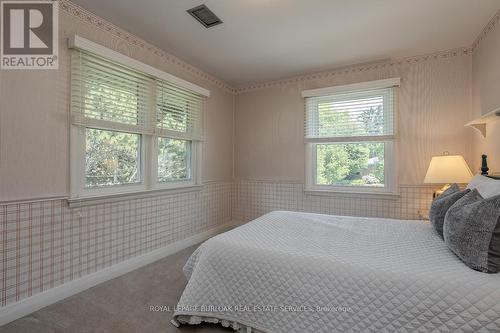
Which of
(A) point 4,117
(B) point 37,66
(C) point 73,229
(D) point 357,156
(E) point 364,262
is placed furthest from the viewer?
A: (D) point 357,156

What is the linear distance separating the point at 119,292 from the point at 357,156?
3.11 metres

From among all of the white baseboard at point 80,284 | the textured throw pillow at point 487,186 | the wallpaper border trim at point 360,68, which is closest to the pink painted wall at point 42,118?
the white baseboard at point 80,284

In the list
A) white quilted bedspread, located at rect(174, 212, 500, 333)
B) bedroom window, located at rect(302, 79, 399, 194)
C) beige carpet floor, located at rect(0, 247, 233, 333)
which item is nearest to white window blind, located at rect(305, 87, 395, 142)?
bedroom window, located at rect(302, 79, 399, 194)

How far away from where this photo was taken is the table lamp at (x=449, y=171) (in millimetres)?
2400

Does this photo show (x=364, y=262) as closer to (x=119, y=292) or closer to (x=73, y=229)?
(x=119, y=292)

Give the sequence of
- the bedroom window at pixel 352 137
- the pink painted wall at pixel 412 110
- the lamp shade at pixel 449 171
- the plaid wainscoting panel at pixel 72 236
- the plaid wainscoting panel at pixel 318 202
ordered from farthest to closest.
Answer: the bedroom window at pixel 352 137 < the plaid wainscoting panel at pixel 318 202 < the pink painted wall at pixel 412 110 < the lamp shade at pixel 449 171 < the plaid wainscoting panel at pixel 72 236

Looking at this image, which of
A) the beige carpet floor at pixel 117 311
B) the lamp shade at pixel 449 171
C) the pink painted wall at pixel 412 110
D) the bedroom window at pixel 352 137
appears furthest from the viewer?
the bedroom window at pixel 352 137

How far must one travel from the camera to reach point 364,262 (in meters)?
1.33

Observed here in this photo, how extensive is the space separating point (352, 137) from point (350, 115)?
309mm

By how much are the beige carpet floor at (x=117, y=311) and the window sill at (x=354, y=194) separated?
6.90ft

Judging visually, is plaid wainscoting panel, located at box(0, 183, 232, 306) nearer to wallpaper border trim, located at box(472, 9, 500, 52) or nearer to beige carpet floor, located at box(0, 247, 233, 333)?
beige carpet floor, located at box(0, 247, 233, 333)

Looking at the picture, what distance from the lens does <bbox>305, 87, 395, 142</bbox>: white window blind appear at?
10.4 feet

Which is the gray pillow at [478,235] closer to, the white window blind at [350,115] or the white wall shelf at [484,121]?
the white wall shelf at [484,121]

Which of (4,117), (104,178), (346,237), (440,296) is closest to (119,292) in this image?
(104,178)
